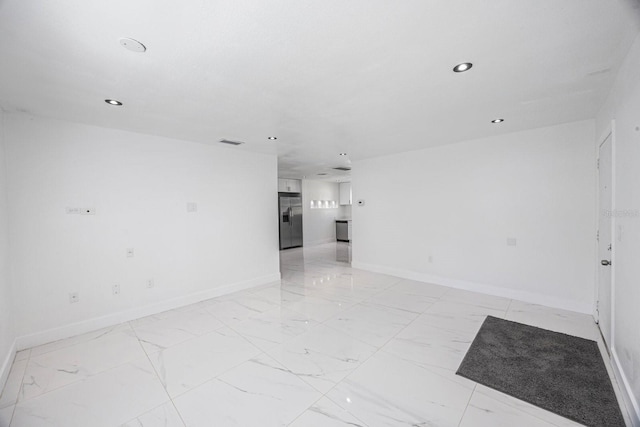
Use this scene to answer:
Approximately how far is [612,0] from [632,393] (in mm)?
2446

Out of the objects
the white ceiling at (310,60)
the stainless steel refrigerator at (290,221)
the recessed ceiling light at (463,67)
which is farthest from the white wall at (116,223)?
the stainless steel refrigerator at (290,221)

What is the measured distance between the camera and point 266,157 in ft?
16.5

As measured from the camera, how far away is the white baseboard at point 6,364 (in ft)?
7.18

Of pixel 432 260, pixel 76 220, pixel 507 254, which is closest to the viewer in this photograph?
pixel 76 220

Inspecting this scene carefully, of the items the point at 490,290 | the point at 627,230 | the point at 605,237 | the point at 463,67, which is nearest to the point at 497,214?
the point at 490,290

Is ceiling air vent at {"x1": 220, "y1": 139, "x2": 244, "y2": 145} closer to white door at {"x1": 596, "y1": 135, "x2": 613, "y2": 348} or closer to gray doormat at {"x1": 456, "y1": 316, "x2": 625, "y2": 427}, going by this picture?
gray doormat at {"x1": 456, "y1": 316, "x2": 625, "y2": 427}

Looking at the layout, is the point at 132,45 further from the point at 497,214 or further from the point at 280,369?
the point at 497,214

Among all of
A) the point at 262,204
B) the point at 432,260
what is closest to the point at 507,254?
the point at 432,260

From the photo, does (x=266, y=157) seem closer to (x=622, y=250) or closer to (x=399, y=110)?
(x=399, y=110)

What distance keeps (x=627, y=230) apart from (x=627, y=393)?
116cm

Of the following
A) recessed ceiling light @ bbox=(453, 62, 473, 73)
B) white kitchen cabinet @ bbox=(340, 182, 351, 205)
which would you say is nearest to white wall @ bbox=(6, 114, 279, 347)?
recessed ceiling light @ bbox=(453, 62, 473, 73)

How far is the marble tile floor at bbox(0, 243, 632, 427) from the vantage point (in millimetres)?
1827

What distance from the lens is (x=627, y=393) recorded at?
185 cm

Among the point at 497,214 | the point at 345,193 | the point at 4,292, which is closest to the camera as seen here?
the point at 4,292
